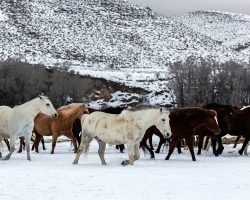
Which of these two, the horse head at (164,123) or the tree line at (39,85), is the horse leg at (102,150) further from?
the tree line at (39,85)

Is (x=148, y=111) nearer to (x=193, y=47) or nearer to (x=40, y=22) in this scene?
(x=40, y=22)

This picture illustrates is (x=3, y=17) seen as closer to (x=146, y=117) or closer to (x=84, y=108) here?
(x=84, y=108)

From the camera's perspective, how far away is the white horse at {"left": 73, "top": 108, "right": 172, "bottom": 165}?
452 inches

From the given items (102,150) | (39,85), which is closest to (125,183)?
(102,150)

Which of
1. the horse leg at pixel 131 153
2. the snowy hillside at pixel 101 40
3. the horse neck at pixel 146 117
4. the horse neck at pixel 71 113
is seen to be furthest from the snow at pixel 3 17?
the horse leg at pixel 131 153

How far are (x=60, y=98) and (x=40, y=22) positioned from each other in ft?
219

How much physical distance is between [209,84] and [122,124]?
243 feet

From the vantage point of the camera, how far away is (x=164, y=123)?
1169 cm

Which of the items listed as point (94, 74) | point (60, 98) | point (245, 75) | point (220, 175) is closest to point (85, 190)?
point (220, 175)

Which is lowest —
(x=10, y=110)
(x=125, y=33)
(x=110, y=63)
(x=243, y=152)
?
(x=243, y=152)

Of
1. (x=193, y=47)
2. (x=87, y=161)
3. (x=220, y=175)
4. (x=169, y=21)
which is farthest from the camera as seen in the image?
(x=169, y=21)

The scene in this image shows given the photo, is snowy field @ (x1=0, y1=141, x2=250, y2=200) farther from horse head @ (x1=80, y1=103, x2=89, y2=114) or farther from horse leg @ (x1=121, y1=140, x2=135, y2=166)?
horse head @ (x1=80, y1=103, x2=89, y2=114)

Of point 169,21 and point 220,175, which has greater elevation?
point 169,21

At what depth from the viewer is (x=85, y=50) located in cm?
12762
